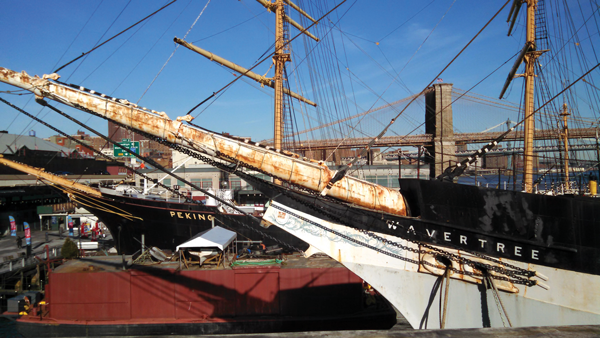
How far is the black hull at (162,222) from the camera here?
1975 centimetres

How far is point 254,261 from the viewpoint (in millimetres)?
12438

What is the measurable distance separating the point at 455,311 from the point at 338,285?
4408mm

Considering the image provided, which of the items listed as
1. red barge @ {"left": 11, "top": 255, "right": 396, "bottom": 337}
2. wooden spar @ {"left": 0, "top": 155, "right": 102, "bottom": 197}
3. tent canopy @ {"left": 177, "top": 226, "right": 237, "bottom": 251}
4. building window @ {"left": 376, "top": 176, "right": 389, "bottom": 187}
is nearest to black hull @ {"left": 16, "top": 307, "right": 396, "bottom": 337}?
red barge @ {"left": 11, "top": 255, "right": 396, "bottom": 337}

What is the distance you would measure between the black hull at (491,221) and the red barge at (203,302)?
4.24 m

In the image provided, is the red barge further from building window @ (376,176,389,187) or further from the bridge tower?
the bridge tower

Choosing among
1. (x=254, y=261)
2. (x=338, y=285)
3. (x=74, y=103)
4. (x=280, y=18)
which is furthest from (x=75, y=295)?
(x=280, y=18)

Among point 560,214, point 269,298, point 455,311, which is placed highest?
point 560,214

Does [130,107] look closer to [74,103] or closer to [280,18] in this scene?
[74,103]

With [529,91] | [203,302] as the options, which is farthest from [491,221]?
Answer: [203,302]

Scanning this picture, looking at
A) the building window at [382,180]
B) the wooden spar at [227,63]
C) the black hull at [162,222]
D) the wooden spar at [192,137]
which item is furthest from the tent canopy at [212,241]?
the building window at [382,180]

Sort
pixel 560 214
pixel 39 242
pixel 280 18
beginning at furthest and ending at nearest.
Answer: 1. pixel 39 242
2. pixel 280 18
3. pixel 560 214

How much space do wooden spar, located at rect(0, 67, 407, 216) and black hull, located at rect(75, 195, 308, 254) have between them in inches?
477

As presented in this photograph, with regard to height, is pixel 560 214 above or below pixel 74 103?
below

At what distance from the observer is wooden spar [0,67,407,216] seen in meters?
7.54
